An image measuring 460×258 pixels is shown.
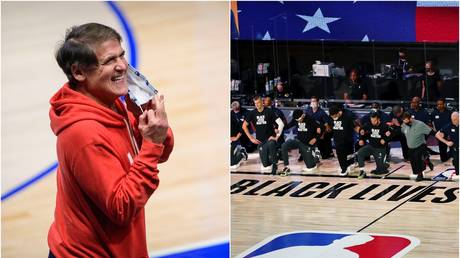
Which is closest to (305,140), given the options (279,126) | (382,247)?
(279,126)

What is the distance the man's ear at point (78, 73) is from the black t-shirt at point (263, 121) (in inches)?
396

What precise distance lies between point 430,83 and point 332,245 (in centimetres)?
611

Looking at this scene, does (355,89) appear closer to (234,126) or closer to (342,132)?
(342,132)

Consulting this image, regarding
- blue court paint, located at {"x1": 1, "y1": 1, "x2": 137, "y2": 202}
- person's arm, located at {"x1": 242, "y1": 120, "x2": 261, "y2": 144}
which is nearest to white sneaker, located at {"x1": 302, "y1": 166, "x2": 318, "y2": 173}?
person's arm, located at {"x1": 242, "y1": 120, "x2": 261, "y2": 144}

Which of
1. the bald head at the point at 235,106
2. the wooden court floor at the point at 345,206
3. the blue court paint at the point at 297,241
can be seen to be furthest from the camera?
the bald head at the point at 235,106

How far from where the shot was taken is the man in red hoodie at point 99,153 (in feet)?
5.94

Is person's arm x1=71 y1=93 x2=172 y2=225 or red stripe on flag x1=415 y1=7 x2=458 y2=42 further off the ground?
red stripe on flag x1=415 y1=7 x2=458 y2=42

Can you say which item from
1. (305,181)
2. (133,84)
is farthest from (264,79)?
(133,84)

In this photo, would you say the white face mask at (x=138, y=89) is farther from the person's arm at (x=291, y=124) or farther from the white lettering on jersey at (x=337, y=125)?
the person's arm at (x=291, y=124)

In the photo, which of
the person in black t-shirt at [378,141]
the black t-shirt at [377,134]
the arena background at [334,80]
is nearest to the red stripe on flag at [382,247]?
→ the arena background at [334,80]

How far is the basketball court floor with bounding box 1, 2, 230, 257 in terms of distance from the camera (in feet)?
11.6

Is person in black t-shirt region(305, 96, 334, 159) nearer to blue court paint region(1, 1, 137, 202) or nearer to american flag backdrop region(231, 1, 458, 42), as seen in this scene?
american flag backdrop region(231, 1, 458, 42)

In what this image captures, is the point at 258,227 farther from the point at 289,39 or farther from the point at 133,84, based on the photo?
the point at 133,84

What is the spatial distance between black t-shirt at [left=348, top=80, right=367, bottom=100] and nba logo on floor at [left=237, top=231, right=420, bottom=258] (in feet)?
17.0
